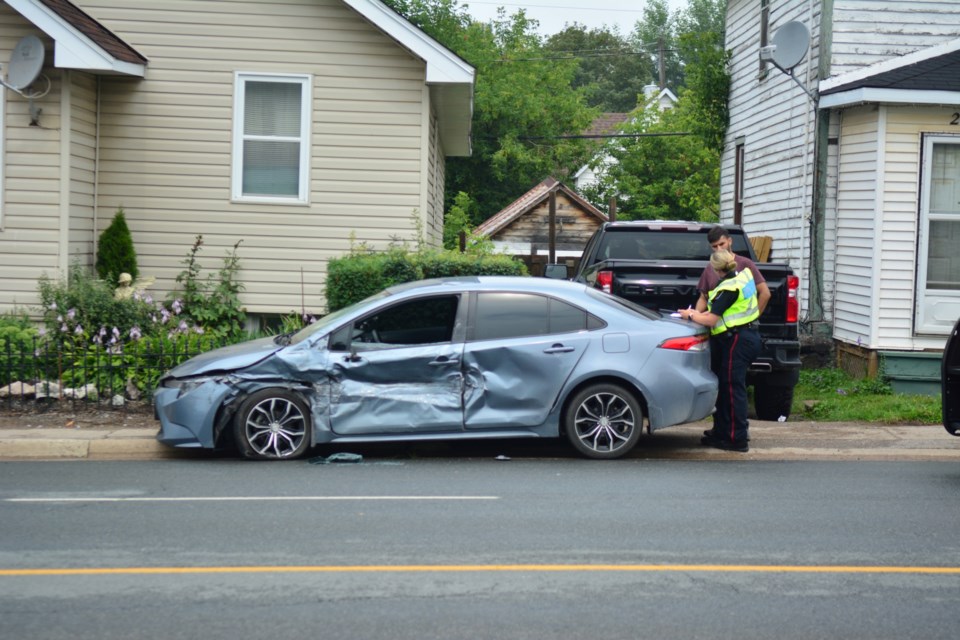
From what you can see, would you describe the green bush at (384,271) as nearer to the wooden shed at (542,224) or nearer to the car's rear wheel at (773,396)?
the car's rear wheel at (773,396)

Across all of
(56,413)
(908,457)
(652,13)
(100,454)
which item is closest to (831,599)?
(908,457)

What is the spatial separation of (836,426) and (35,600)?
868 centimetres

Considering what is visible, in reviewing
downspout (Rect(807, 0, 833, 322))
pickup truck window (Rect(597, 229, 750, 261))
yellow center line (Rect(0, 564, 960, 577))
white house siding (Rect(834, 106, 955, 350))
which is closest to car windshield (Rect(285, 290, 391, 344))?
yellow center line (Rect(0, 564, 960, 577))

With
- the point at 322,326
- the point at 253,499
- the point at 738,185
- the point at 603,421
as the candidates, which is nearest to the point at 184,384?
the point at 322,326

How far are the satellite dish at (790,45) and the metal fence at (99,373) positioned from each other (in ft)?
32.0

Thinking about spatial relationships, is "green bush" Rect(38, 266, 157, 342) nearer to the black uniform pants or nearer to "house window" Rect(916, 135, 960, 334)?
the black uniform pants

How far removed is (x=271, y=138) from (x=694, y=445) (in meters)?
7.61

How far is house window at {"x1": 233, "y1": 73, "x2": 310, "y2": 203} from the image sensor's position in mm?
15648

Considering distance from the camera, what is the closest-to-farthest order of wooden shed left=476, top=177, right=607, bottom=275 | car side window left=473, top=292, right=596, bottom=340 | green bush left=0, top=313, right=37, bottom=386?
car side window left=473, top=292, right=596, bottom=340, green bush left=0, top=313, right=37, bottom=386, wooden shed left=476, top=177, right=607, bottom=275

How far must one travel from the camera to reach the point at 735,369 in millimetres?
10602

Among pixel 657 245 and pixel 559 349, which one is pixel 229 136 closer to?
pixel 657 245

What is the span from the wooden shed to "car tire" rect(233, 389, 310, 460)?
101ft

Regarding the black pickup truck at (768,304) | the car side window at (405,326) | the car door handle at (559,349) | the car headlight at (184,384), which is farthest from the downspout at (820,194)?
the car headlight at (184,384)

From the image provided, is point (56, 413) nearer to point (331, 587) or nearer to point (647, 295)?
point (647, 295)
